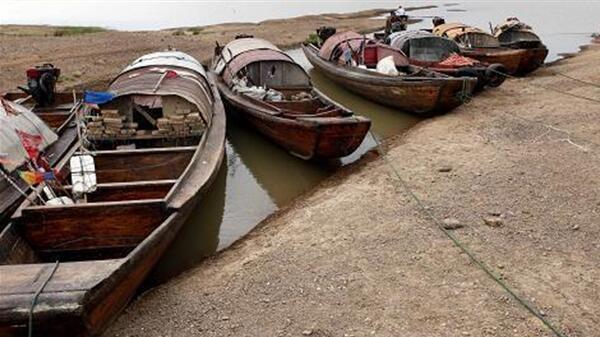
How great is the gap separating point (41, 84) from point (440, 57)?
13.1 m

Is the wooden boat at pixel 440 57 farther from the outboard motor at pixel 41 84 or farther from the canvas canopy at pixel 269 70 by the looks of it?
the outboard motor at pixel 41 84

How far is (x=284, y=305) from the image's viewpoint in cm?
639

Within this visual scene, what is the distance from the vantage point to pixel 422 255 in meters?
7.21

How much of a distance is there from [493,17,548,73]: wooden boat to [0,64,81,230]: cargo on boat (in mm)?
16289

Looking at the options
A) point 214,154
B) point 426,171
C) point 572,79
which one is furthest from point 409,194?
point 572,79

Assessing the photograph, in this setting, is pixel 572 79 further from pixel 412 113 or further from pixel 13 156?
pixel 13 156

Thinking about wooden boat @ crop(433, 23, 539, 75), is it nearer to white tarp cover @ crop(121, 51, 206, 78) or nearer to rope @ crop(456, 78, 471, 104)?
rope @ crop(456, 78, 471, 104)

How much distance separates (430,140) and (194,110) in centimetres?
585

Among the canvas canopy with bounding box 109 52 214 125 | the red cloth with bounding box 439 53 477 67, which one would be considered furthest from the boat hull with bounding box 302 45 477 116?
the canvas canopy with bounding box 109 52 214 125

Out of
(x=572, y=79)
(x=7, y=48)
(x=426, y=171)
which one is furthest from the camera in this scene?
(x=7, y=48)

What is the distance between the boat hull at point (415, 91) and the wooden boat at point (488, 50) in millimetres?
4858

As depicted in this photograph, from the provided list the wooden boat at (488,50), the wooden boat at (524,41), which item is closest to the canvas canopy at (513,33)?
the wooden boat at (524,41)

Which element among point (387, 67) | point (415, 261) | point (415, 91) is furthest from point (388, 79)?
point (415, 261)

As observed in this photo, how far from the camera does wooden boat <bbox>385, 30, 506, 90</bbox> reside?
640 inches
